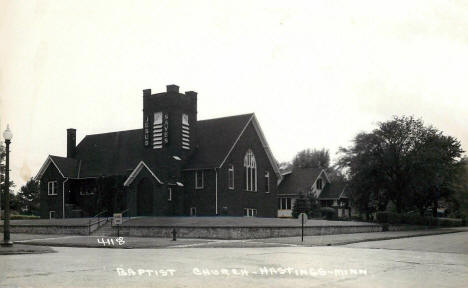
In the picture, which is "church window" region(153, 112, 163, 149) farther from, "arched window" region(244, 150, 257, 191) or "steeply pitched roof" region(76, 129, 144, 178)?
"arched window" region(244, 150, 257, 191)

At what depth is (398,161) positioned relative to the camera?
2499 inches

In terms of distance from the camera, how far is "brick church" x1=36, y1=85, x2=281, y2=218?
50031 millimetres

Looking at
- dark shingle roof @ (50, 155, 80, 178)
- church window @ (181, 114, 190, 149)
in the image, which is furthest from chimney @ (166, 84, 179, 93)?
dark shingle roof @ (50, 155, 80, 178)

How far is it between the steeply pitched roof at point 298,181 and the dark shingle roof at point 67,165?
30281mm

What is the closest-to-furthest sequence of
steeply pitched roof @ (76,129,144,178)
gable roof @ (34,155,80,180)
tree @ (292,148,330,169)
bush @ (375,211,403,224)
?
1. steeply pitched roof @ (76,129,144,178)
2. gable roof @ (34,155,80,180)
3. bush @ (375,211,403,224)
4. tree @ (292,148,330,169)

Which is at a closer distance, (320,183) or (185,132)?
(185,132)

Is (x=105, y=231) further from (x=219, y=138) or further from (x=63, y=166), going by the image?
(x=63, y=166)

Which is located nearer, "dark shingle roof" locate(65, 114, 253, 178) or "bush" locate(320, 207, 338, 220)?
"dark shingle roof" locate(65, 114, 253, 178)

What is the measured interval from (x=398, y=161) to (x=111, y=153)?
100 feet

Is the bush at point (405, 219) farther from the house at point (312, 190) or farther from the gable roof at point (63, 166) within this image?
the gable roof at point (63, 166)

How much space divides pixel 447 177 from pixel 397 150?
19.3ft

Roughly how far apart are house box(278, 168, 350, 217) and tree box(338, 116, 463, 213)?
1155 cm

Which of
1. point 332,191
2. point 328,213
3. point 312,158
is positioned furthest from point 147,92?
point 312,158

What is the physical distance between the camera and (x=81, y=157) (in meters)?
60.3
